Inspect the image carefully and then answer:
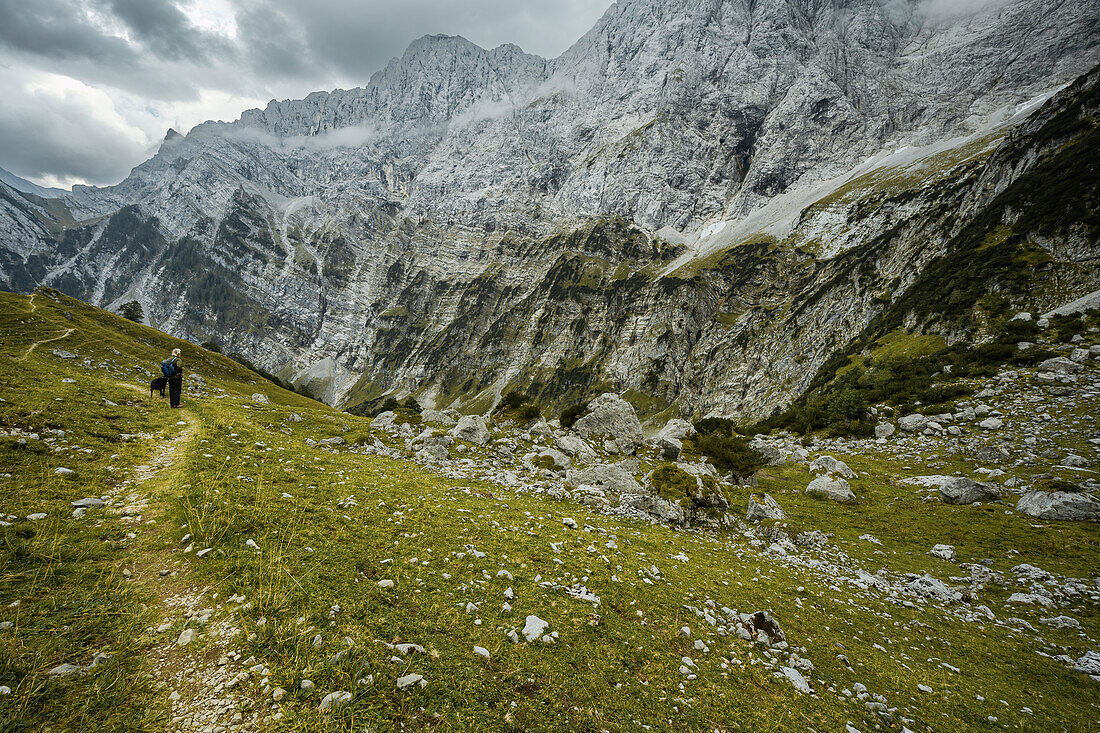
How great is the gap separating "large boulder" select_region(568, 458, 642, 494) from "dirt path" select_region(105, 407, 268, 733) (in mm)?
15448

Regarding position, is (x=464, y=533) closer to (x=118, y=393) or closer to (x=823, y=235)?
(x=118, y=393)

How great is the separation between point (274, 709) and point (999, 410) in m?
45.8

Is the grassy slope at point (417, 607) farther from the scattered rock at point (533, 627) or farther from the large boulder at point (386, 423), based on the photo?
the large boulder at point (386, 423)

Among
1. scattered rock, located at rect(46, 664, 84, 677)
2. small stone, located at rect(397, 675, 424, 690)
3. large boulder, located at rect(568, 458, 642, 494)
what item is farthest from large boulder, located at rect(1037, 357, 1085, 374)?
scattered rock, located at rect(46, 664, 84, 677)

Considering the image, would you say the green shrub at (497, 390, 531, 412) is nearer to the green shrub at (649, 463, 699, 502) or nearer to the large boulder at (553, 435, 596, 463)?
the large boulder at (553, 435, 596, 463)

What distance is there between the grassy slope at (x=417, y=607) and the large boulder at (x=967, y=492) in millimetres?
5116

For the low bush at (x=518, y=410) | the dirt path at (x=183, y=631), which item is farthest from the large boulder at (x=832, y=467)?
the dirt path at (x=183, y=631)

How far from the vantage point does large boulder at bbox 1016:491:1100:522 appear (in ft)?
60.0

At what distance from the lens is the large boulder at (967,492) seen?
21.6 m

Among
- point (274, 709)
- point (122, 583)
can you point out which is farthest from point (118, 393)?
point (274, 709)

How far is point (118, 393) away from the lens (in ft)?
56.6

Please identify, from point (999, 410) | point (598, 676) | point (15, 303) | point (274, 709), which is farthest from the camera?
point (15, 303)

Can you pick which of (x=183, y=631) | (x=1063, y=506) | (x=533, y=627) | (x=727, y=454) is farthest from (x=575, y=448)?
(x=1063, y=506)

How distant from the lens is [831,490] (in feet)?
83.7
